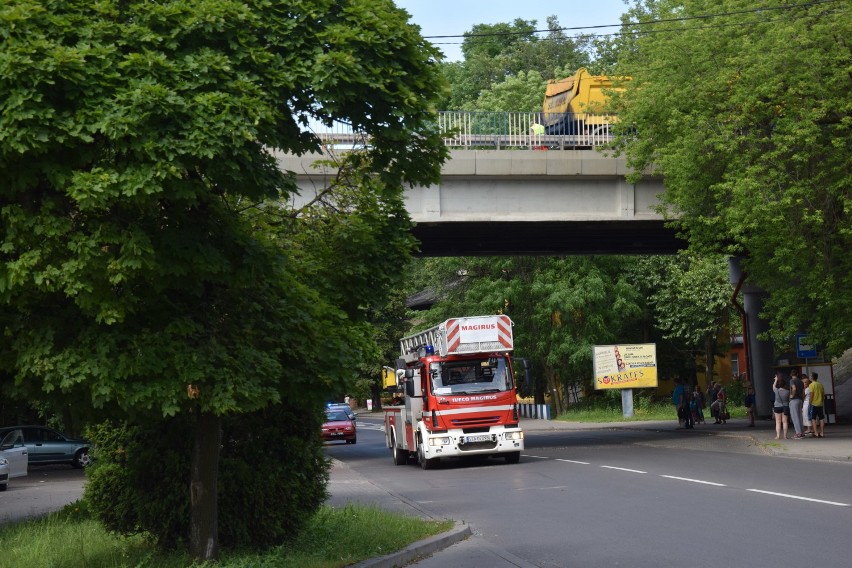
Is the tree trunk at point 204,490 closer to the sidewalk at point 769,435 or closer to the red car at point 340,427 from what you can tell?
the sidewalk at point 769,435

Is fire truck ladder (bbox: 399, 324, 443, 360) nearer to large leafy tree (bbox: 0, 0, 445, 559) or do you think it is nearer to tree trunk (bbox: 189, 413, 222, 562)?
tree trunk (bbox: 189, 413, 222, 562)

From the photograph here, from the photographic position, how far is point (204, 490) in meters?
9.01

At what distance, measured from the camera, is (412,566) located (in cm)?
1054

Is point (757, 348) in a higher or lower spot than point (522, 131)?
lower

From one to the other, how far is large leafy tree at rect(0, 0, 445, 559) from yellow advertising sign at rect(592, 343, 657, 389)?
39.6 metres

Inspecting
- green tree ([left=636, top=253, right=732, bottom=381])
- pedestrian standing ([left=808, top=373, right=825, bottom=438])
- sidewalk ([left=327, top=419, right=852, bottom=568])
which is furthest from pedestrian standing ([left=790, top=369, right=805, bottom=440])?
green tree ([left=636, top=253, right=732, bottom=381])

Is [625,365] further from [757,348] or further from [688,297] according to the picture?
[757,348]

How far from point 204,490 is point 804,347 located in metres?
23.9

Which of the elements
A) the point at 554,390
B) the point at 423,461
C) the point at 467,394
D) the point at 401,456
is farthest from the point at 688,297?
the point at 467,394

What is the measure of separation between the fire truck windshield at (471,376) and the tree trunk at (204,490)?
15630mm

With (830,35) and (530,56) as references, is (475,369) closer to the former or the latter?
(830,35)

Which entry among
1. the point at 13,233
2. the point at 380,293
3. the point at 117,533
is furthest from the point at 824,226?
the point at 13,233

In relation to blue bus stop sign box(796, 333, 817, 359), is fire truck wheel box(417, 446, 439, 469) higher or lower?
lower

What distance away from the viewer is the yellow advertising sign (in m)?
47.4
